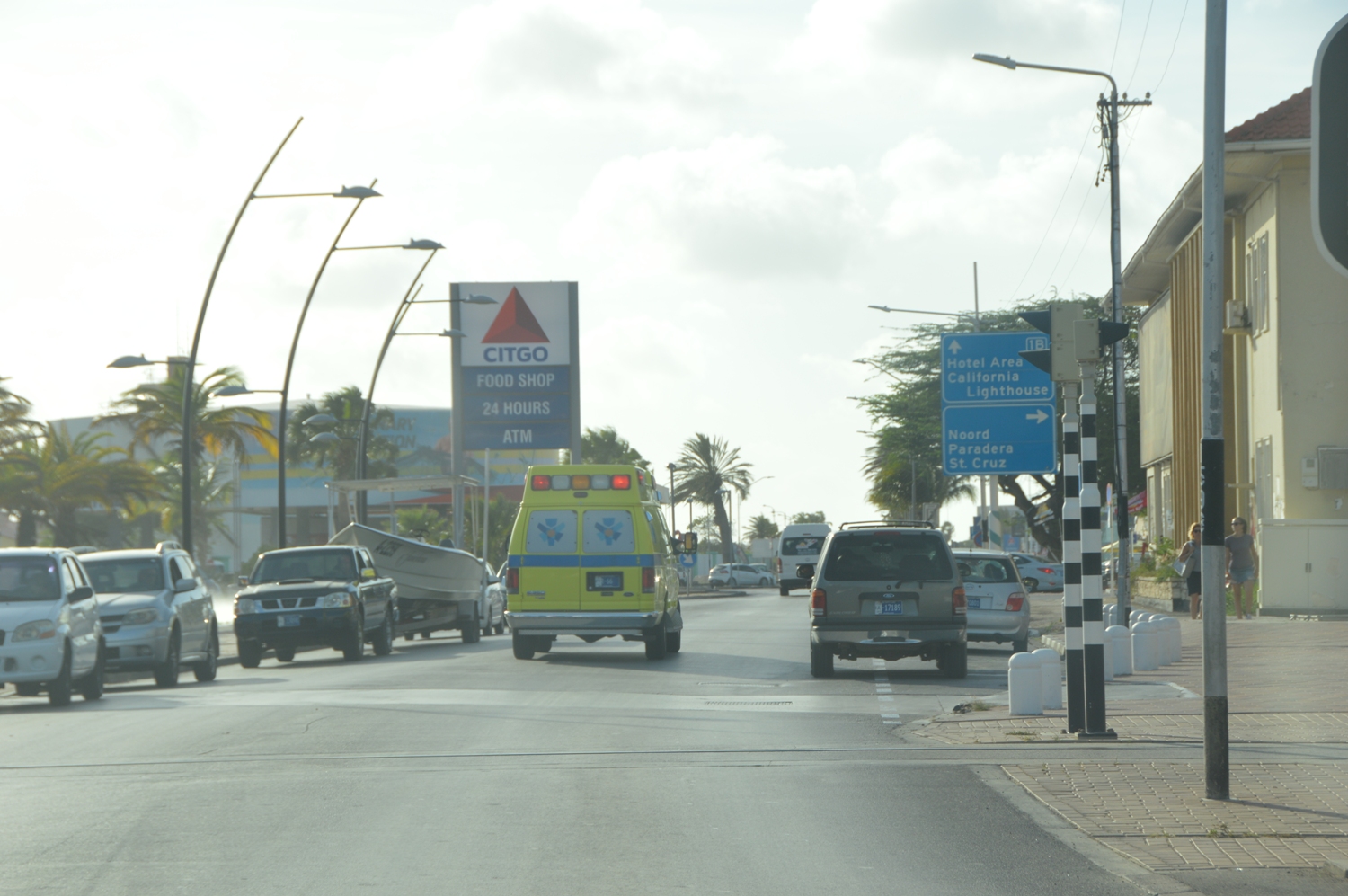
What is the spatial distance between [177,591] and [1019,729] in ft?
41.1

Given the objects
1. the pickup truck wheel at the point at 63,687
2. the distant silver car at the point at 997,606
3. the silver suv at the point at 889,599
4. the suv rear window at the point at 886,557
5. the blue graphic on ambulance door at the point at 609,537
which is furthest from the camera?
the distant silver car at the point at 997,606

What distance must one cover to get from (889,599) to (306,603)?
9450 millimetres

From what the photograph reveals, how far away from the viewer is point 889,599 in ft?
63.9

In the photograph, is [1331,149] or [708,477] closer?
[1331,149]

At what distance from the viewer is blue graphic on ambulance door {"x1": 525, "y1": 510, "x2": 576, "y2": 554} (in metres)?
23.4

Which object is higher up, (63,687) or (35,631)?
(35,631)

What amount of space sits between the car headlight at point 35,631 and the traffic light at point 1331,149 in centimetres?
1446

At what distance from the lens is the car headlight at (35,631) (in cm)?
1730

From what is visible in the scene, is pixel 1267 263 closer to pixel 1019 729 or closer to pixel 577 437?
pixel 1019 729

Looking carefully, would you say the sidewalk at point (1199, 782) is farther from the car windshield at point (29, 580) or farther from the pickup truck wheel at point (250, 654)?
the pickup truck wheel at point (250, 654)

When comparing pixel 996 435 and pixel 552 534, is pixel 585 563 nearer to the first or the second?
pixel 552 534

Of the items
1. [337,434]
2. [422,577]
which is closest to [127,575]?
[422,577]

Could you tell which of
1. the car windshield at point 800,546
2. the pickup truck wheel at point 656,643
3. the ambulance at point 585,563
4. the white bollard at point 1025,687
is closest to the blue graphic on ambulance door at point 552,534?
the ambulance at point 585,563

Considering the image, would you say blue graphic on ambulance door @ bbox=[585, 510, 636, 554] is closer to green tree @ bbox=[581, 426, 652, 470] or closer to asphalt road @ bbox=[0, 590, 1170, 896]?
Result: asphalt road @ bbox=[0, 590, 1170, 896]
